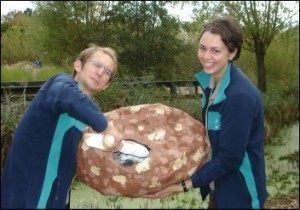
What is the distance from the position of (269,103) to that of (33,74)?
10.1 feet

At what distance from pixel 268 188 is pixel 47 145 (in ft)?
9.27

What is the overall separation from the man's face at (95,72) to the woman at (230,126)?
287 mm

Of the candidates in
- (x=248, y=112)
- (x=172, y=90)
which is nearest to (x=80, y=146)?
(x=248, y=112)

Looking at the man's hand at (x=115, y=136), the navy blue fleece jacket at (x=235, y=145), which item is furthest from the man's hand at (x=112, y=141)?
the navy blue fleece jacket at (x=235, y=145)

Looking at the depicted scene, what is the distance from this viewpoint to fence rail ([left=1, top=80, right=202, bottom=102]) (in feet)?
10.0

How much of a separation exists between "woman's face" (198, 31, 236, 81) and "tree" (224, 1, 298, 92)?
5344 millimetres

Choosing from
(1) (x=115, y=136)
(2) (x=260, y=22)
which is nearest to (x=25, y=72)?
(1) (x=115, y=136)

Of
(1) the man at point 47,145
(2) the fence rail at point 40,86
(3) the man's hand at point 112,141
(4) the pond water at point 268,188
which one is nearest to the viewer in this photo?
(1) the man at point 47,145

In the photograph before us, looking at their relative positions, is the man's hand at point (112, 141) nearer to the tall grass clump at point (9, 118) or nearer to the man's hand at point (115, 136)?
the man's hand at point (115, 136)

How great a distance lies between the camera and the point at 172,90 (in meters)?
4.72

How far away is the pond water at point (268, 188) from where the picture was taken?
2229mm

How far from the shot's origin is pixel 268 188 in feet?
11.9

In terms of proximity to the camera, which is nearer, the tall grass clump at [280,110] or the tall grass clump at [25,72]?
the tall grass clump at [25,72]

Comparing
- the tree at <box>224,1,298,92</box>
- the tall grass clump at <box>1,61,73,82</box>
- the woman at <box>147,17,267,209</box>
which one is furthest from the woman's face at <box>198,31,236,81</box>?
the tree at <box>224,1,298,92</box>
